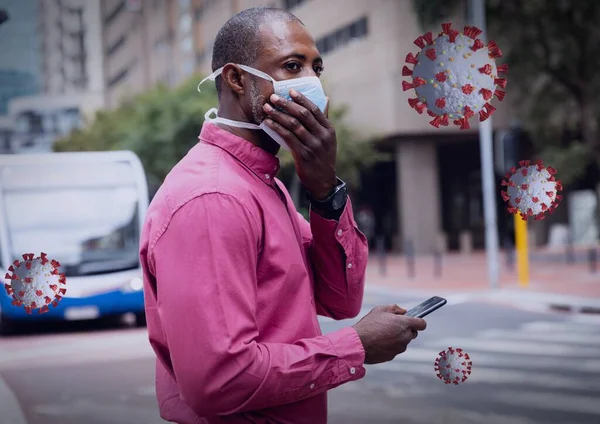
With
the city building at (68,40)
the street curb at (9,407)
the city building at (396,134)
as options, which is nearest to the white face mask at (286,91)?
the city building at (68,40)

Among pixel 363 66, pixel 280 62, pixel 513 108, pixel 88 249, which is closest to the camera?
pixel 280 62

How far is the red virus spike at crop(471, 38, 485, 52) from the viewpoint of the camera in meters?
1.82

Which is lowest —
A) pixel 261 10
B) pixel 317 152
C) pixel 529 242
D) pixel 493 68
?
pixel 529 242

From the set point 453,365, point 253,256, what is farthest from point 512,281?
point 253,256

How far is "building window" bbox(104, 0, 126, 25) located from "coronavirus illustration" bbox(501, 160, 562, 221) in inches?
99.9

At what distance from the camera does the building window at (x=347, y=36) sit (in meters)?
23.7

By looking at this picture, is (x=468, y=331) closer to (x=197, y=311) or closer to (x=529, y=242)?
(x=197, y=311)

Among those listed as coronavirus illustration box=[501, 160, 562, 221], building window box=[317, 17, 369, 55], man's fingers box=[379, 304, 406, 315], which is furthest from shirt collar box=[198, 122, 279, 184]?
building window box=[317, 17, 369, 55]

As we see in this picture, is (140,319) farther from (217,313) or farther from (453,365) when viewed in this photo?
(217,313)

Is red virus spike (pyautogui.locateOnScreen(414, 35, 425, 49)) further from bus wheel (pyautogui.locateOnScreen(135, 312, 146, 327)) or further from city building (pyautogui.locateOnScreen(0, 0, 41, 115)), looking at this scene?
bus wheel (pyautogui.locateOnScreen(135, 312, 146, 327))

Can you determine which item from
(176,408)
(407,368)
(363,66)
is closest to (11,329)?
(407,368)

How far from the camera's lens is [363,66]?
24844 mm

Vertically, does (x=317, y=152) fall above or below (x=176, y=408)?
above

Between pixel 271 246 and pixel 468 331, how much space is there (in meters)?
7.82
